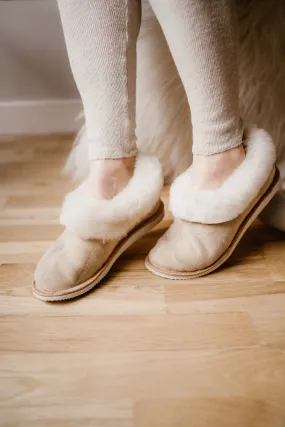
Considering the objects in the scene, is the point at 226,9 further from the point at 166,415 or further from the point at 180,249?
the point at 166,415

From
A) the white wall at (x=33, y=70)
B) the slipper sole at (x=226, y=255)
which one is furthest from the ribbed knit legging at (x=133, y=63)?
the white wall at (x=33, y=70)

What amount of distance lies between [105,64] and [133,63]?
0.05 m

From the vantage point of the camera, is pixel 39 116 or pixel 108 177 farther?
pixel 39 116

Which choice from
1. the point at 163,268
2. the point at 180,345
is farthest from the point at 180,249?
the point at 180,345

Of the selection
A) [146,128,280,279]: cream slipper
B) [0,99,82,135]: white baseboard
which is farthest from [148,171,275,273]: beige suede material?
[0,99,82,135]: white baseboard

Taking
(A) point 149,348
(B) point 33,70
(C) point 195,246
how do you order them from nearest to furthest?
(A) point 149,348
(C) point 195,246
(B) point 33,70

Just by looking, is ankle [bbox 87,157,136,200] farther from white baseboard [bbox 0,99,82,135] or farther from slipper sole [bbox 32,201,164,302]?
white baseboard [bbox 0,99,82,135]

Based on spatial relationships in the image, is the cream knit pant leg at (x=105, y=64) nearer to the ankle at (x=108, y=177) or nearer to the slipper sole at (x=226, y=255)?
the ankle at (x=108, y=177)

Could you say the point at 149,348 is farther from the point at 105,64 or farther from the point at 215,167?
the point at 105,64

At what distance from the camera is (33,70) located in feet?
4.17

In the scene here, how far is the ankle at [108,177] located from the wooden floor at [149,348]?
0.41 feet

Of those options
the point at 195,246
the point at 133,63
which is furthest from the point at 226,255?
the point at 133,63

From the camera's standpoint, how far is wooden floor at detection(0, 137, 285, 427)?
39 cm

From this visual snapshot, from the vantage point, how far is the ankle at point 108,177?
0.59 m
